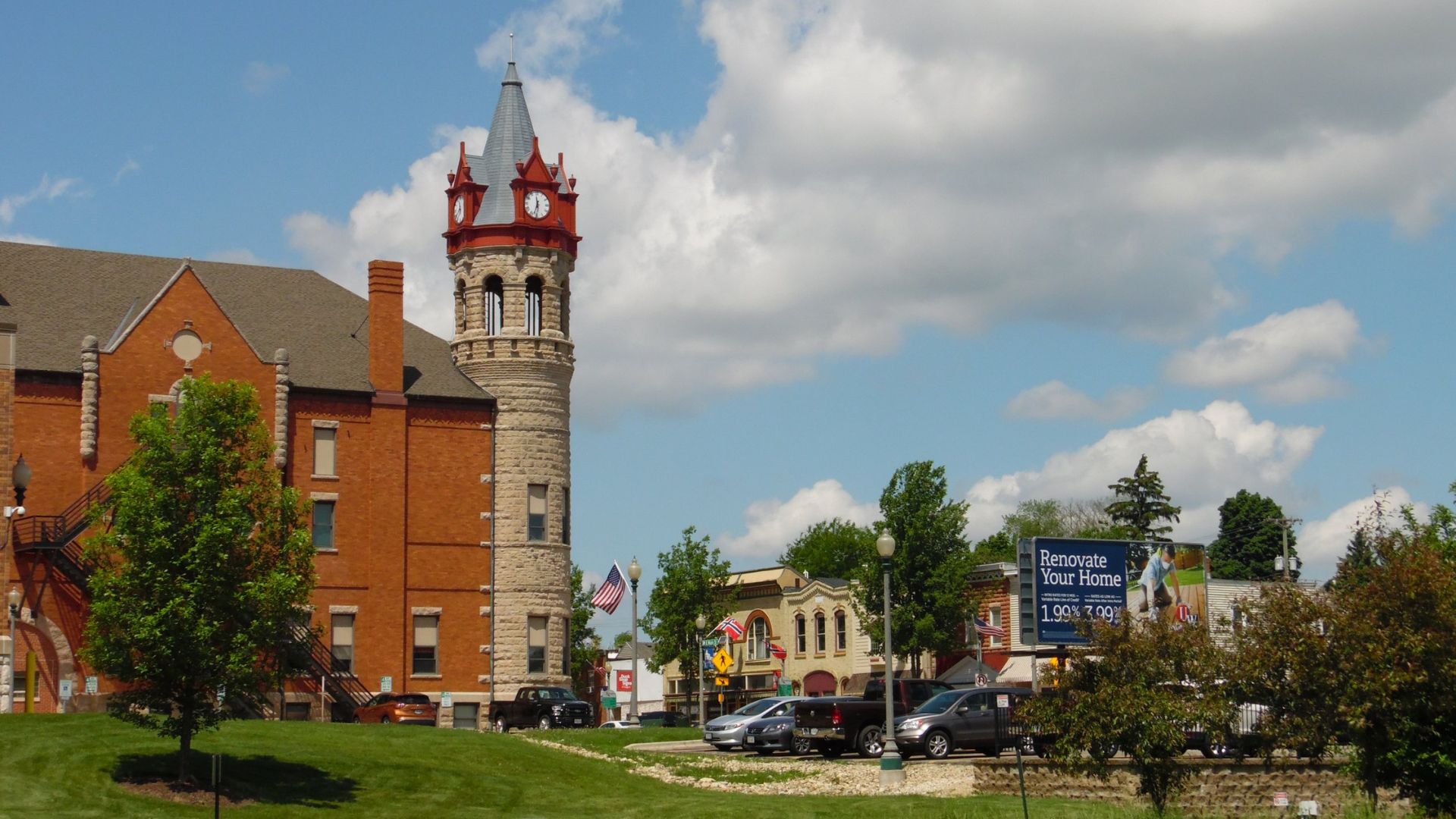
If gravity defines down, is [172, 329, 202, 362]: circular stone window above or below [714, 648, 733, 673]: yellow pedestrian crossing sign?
above

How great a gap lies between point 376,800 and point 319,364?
1140 inches

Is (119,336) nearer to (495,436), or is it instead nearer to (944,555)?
(495,436)

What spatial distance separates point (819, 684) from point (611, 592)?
90.5 feet

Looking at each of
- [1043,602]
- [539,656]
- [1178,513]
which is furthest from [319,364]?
[1178,513]

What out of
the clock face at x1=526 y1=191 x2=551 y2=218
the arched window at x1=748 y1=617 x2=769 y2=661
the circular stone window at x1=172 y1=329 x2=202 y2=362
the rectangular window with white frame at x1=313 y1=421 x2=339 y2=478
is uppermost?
the clock face at x1=526 y1=191 x2=551 y2=218

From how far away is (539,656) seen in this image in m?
60.4

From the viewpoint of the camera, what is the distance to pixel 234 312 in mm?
60781

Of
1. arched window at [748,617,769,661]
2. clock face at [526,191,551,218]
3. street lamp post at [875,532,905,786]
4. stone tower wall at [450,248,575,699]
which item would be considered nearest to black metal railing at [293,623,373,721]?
stone tower wall at [450,248,575,699]

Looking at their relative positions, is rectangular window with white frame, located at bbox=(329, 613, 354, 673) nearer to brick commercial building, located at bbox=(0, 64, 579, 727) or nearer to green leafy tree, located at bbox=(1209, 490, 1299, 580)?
brick commercial building, located at bbox=(0, 64, 579, 727)

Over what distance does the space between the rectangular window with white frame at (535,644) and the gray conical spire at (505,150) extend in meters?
14.9

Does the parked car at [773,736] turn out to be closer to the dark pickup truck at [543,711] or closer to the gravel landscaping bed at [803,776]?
the gravel landscaping bed at [803,776]

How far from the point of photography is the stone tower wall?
2361 inches

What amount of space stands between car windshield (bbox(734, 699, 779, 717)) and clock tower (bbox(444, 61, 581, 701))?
15.2m


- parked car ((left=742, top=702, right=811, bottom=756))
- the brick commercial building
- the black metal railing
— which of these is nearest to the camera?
parked car ((left=742, top=702, right=811, bottom=756))
